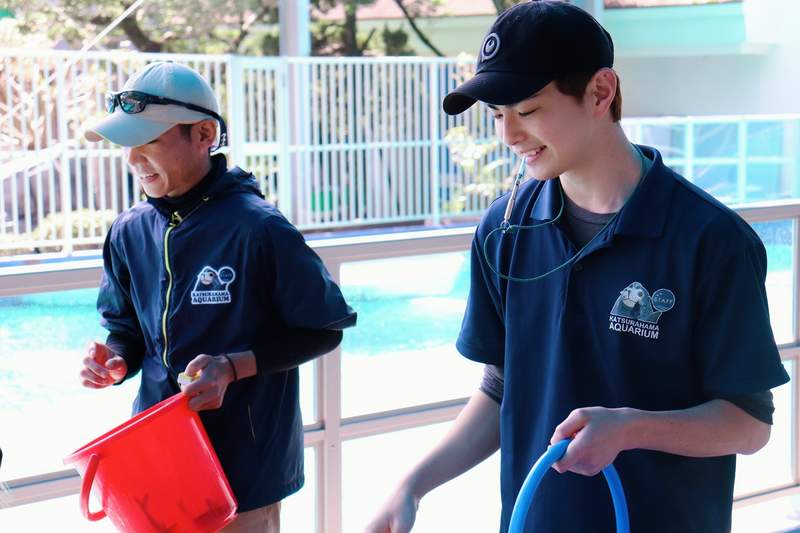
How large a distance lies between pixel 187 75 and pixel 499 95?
899 mm

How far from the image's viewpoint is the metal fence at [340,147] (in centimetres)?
1065

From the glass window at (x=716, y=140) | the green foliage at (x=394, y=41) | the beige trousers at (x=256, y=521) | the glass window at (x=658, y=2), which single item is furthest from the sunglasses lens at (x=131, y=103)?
the glass window at (x=658, y=2)

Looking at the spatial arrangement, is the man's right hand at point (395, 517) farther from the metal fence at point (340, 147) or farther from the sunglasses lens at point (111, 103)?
the metal fence at point (340, 147)

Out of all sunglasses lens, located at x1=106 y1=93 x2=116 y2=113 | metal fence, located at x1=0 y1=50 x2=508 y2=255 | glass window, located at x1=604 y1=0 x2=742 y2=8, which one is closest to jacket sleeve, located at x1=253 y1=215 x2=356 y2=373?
sunglasses lens, located at x1=106 y1=93 x2=116 y2=113

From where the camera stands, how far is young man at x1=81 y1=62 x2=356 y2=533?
1.86 m

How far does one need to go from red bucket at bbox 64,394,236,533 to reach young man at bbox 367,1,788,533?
0.49 meters

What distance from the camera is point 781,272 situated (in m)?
3.70

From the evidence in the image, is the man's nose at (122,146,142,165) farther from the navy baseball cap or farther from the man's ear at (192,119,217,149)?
the navy baseball cap

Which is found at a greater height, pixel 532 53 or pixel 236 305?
pixel 532 53

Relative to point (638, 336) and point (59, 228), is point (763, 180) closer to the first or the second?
point (59, 228)

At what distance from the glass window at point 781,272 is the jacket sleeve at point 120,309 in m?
2.20

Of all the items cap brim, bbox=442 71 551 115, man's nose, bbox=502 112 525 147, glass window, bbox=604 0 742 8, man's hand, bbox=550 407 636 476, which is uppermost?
glass window, bbox=604 0 742 8

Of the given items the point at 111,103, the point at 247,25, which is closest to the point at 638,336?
the point at 111,103

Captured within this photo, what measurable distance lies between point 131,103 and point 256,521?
2.56ft
